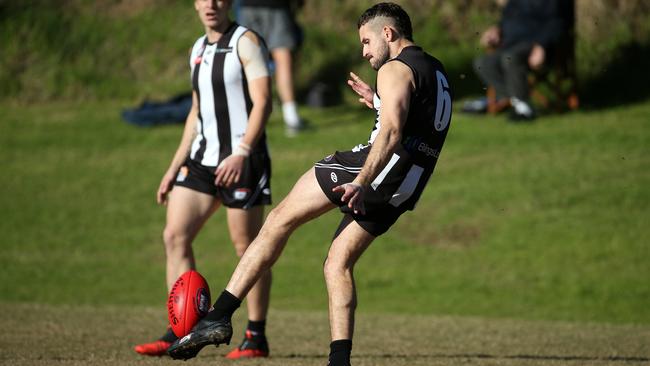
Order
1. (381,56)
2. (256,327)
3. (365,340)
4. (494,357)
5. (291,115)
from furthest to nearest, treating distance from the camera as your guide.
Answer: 1. (291,115)
2. (365,340)
3. (494,357)
4. (256,327)
5. (381,56)

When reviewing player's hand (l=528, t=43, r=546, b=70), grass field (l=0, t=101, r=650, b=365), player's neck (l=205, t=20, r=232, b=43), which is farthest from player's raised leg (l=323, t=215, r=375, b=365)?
player's hand (l=528, t=43, r=546, b=70)

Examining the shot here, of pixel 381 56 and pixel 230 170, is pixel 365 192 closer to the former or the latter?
pixel 381 56

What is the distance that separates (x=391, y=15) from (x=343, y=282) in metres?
1.50

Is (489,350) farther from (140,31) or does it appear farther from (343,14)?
(140,31)

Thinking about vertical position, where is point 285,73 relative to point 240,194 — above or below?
below

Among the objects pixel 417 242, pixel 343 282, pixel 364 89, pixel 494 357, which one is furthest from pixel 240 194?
pixel 417 242

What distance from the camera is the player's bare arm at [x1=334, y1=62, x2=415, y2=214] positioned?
559 centimetres

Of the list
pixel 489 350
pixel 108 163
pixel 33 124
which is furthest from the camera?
pixel 33 124

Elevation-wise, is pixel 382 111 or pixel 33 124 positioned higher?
pixel 382 111

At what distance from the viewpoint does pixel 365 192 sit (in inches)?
232

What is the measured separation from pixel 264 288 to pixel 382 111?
2.43 meters

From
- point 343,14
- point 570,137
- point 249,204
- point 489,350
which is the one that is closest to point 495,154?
point 570,137

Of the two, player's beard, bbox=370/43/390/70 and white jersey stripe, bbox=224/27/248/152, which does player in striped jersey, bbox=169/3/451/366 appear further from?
white jersey stripe, bbox=224/27/248/152

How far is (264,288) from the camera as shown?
25.2ft
